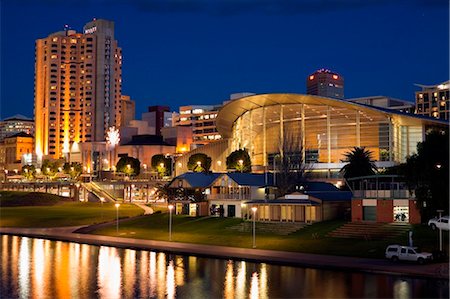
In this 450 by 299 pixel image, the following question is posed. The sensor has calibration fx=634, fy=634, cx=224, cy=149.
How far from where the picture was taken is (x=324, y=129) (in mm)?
126312

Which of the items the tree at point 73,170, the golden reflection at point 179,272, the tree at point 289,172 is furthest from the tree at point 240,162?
the tree at point 73,170

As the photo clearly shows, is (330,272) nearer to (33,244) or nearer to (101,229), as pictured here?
(33,244)

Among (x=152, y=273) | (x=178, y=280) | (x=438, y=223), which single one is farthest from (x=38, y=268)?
(x=438, y=223)

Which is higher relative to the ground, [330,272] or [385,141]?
[385,141]

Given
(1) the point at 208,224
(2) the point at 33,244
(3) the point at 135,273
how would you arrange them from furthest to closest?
(1) the point at 208,224 → (2) the point at 33,244 → (3) the point at 135,273

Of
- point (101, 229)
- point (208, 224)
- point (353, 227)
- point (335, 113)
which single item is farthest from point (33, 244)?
point (335, 113)

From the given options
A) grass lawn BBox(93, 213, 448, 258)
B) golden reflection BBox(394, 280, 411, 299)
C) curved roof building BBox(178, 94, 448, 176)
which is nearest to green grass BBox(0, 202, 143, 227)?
grass lawn BBox(93, 213, 448, 258)

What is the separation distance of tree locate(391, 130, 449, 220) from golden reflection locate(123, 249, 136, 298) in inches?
1035

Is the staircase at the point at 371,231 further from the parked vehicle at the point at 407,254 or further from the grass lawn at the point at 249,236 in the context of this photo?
the parked vehicle at the point at 407,254

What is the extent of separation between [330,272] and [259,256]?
335 inches

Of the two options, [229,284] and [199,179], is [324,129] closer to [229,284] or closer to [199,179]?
[199,179]

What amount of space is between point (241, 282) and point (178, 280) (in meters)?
4.51

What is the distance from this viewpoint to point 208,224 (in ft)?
255

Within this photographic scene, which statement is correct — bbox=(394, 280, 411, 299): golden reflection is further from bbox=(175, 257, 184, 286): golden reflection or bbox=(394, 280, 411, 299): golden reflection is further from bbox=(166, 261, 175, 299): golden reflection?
bbox=(175, 257, 184, 286): golden reflection
